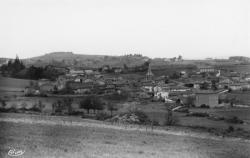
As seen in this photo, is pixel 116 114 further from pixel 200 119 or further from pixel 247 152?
pixel 247 152

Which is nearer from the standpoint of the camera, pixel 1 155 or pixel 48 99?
pixel 1 155

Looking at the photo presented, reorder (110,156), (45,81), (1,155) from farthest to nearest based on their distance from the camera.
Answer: (45,81) → (110,156) → (1,155)

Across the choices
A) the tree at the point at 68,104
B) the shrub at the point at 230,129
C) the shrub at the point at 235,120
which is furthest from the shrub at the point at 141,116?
the shrub at the point at 235,120

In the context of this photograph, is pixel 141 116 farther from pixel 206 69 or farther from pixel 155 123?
pixel 206 69

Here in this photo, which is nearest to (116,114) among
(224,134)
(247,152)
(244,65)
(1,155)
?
(224,134)

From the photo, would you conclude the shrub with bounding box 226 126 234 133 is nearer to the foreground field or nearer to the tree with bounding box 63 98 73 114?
the foreground field

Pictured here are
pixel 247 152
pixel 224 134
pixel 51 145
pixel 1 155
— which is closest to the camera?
pixel 1 155
